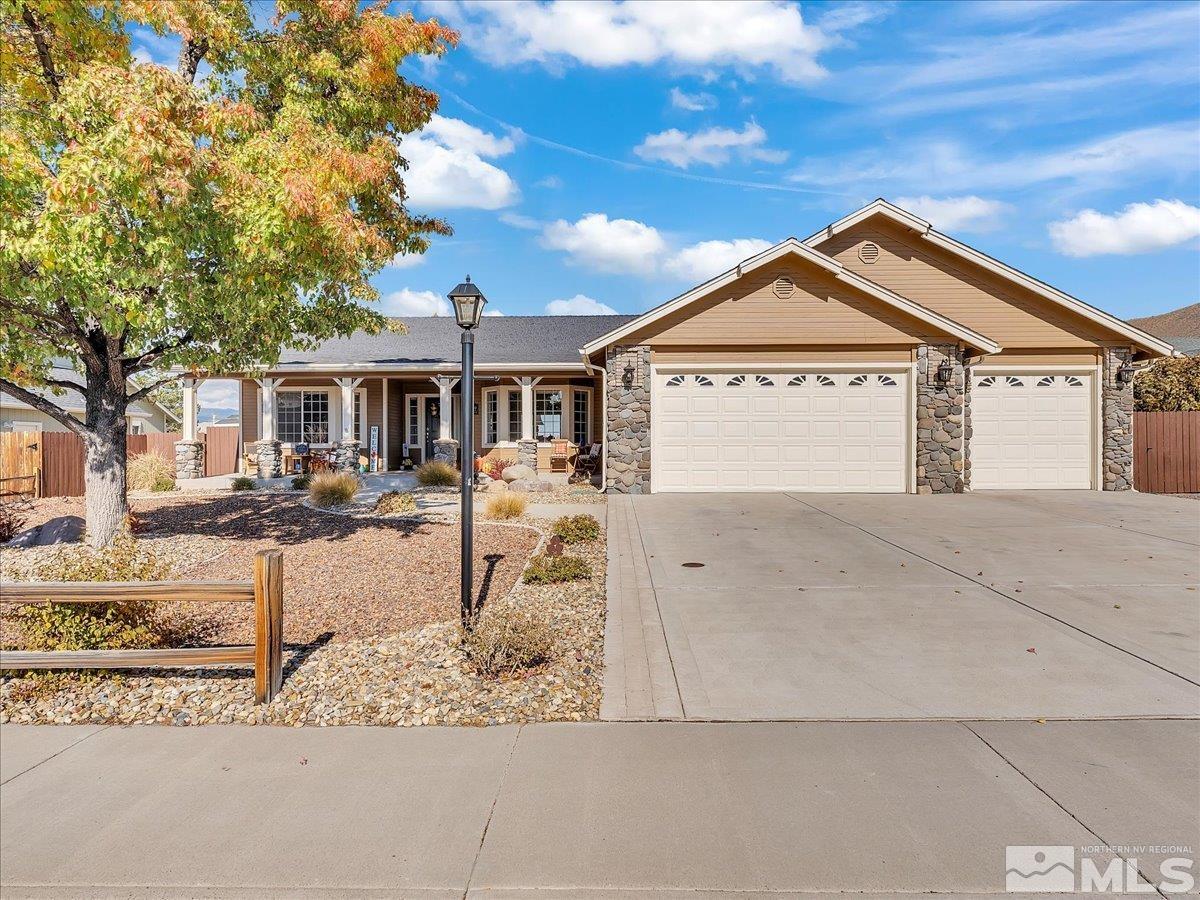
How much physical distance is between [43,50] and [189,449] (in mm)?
12781

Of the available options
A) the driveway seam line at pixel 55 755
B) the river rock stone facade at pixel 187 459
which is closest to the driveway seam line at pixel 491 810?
the driveway seam line at pixel 55 755

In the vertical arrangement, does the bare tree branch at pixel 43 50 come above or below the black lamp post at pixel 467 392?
above

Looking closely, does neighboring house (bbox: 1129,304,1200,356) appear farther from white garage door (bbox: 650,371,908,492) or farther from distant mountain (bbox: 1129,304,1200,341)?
white garage door (bbox: 650,371,908,492)

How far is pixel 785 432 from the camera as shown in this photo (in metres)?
13.9

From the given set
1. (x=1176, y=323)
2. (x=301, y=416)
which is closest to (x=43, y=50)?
(x=301, y=416)

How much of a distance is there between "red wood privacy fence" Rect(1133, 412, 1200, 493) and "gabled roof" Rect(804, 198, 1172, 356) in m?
1.72

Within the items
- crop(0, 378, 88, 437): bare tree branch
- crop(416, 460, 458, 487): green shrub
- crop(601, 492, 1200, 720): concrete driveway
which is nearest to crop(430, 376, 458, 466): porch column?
crop(416, 460, 458, 487): green shrub

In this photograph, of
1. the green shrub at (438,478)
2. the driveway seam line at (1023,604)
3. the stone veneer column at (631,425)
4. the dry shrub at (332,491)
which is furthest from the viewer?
the green shrub at (438,478)

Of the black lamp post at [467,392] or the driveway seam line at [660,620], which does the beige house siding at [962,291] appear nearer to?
the driveway seam line at [660,620]

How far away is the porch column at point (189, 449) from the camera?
58.3ft

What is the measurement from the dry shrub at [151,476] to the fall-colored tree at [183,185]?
22.0 feet

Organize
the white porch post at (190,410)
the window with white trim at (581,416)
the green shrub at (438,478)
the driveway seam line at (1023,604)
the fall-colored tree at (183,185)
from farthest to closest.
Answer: the window with white trim at (581,416)
the white porch post at (190,410)
the green shrub at (438,478)
the fall-colored tree at (183,185)
the driveway seam line at (1023,604)

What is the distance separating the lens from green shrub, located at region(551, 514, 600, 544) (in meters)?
8.98

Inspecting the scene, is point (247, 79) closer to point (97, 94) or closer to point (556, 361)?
point (97, 94)
